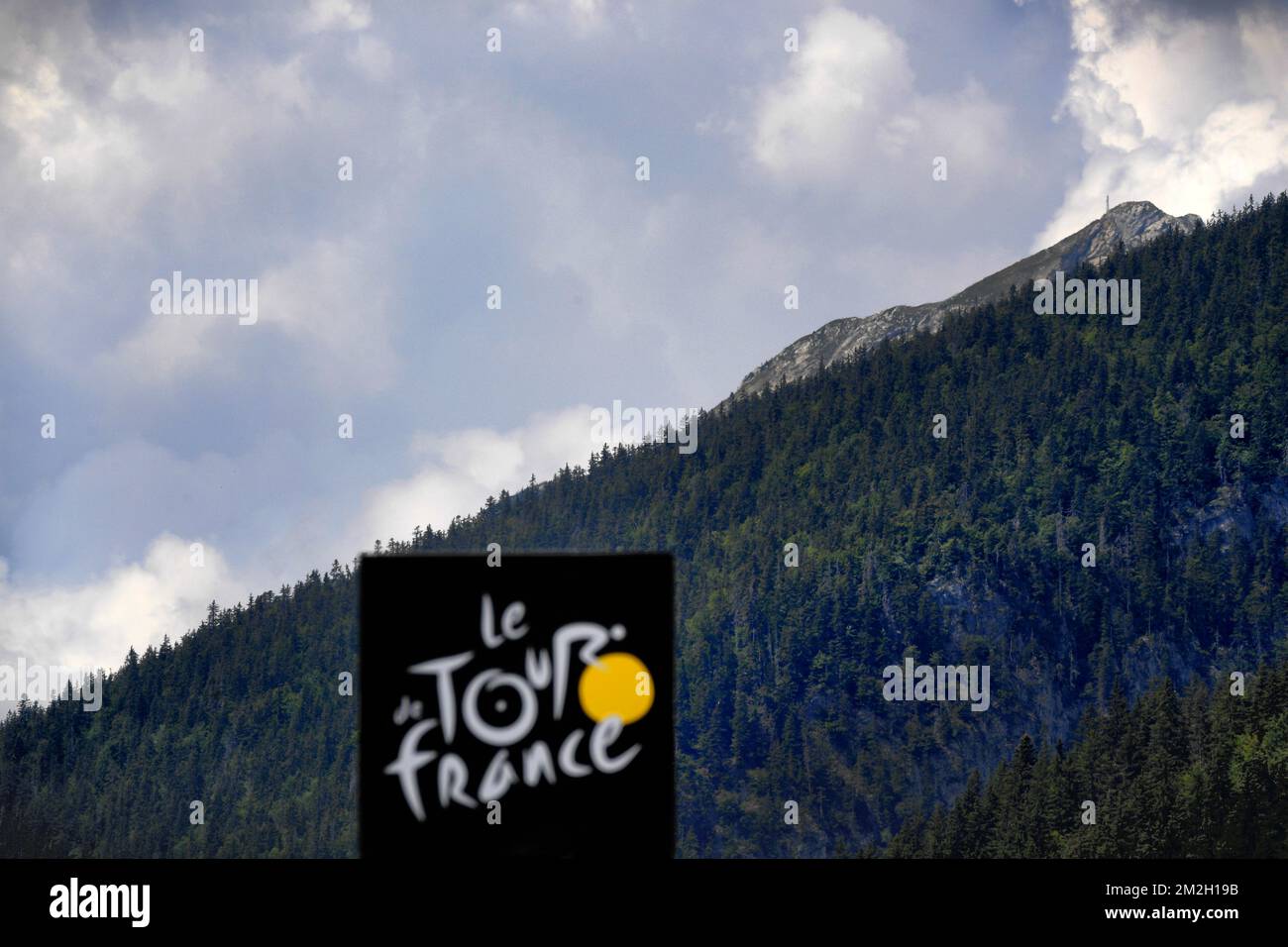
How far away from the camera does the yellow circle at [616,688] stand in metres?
15.5

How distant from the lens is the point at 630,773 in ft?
51.3

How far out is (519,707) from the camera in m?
15.6

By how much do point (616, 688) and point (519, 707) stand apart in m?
0.99

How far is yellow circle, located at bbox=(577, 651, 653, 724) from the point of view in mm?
15500

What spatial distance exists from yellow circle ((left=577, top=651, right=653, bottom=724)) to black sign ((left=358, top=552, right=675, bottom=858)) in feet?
0.05

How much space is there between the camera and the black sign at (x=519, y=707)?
50.6 feet

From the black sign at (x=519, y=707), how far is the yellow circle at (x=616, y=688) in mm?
14

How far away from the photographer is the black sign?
15.4 meters

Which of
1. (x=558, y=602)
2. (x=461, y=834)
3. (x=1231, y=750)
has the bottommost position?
(x=1231, y=750)
